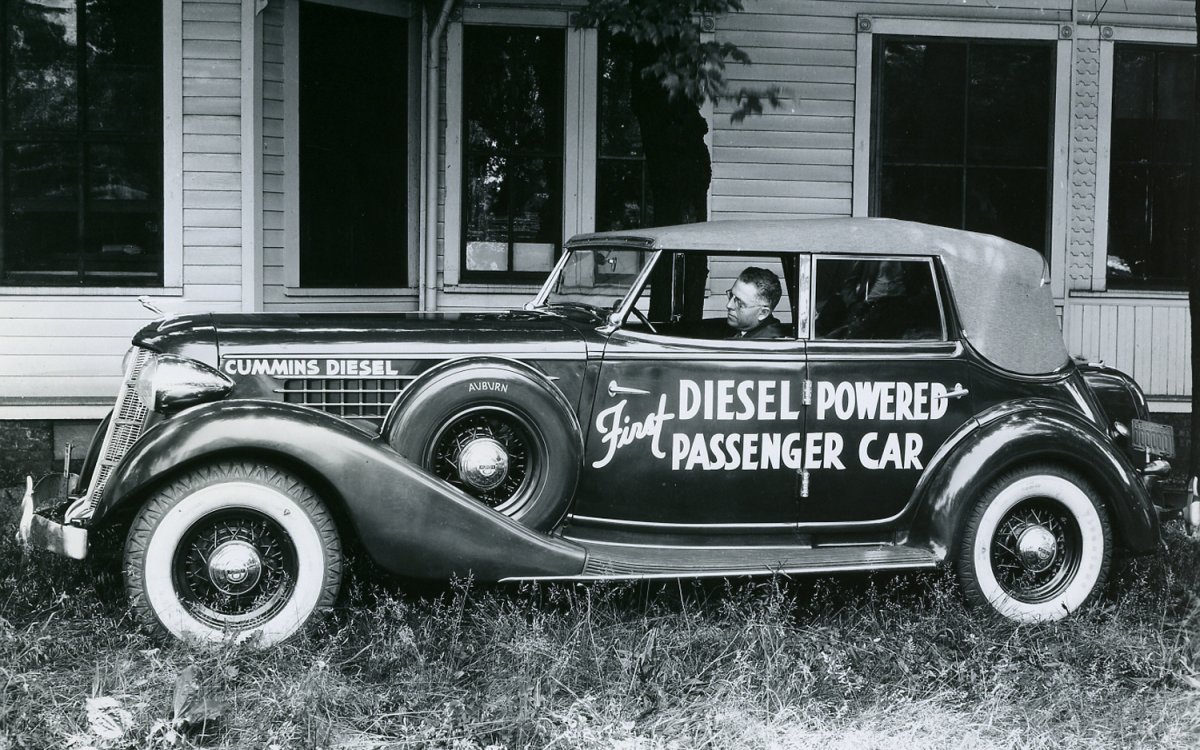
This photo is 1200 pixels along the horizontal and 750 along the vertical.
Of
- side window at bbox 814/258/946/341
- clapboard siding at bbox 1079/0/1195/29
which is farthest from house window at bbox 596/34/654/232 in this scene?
side window at bbox 814/258/946/341

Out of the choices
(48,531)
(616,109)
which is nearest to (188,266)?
(616,109)

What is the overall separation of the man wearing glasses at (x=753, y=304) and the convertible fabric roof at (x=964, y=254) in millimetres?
252

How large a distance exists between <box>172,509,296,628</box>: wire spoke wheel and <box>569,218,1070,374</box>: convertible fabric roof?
6.07ft

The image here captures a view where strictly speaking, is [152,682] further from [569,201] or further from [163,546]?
[569,201]

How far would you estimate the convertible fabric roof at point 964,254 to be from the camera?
15.8 feet

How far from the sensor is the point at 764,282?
5051mm

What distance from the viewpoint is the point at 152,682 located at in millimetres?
3764

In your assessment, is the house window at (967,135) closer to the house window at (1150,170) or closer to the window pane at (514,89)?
the house window at (1150,170)

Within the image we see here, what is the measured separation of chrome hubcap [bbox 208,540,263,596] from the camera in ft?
13.6

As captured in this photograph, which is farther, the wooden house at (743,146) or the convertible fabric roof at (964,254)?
the wooden house at (743,146)

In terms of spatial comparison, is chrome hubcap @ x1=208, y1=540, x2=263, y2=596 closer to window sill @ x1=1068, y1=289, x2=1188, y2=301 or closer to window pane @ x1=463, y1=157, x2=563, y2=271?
window pane @ x1=463, y1=157, x2=563, y2=271

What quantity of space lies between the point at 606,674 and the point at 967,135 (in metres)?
6.83

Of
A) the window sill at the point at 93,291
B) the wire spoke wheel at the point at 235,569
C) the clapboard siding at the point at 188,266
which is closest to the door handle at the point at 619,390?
the wire spoke wheel at the point at 235,569

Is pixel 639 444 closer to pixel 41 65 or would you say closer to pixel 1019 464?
pixel 1019 464
